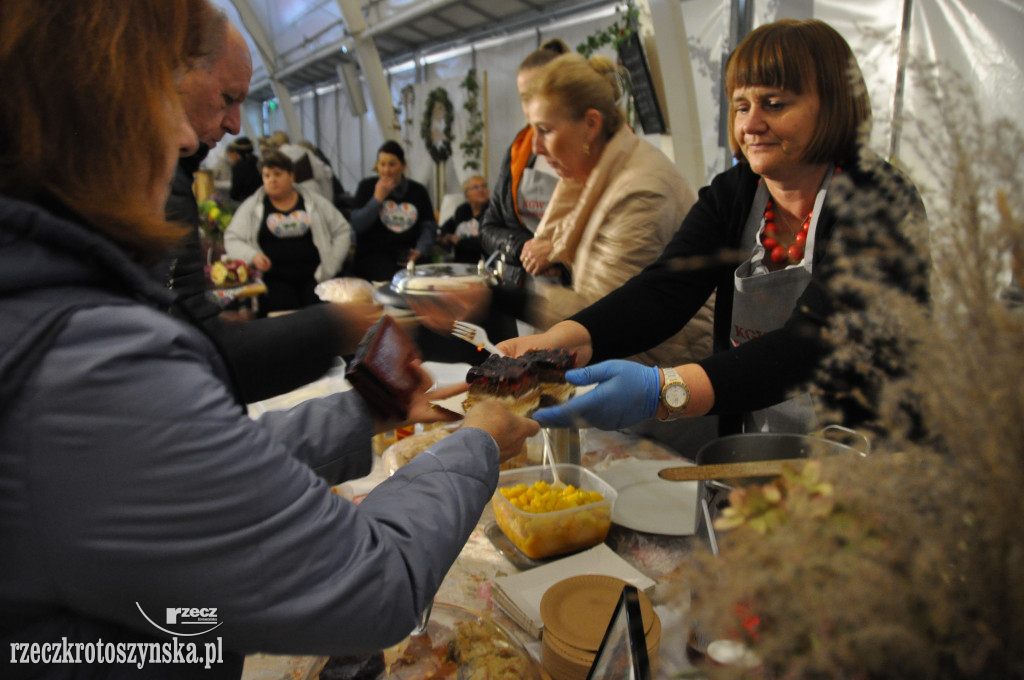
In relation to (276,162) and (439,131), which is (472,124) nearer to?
(439,131)

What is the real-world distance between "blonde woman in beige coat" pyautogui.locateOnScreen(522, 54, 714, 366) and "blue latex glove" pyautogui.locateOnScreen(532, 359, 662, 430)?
2.10 ft

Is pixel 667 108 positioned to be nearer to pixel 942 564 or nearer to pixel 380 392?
pixel 380 392

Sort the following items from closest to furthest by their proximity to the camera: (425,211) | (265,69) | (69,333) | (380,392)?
(69,333) → (380,392) → (425,211) → (265,69)

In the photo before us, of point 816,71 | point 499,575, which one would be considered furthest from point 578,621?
point 816,71

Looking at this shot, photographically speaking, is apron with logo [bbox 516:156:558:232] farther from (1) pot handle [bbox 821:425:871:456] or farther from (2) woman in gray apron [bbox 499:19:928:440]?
(1) pot handle [bbox 821:425:871:456]

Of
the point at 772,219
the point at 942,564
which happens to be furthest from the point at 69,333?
the point at 772,219

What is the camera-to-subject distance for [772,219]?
1724 millimetres

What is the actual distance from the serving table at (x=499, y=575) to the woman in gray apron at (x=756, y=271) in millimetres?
271

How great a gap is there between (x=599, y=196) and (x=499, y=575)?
5.10 ft

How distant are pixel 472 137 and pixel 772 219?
736 cm

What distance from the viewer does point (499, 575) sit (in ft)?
4.17

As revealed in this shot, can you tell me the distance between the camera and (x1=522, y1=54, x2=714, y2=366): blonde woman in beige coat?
2.20 m

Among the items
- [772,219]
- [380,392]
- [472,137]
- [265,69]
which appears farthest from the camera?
[265,69]

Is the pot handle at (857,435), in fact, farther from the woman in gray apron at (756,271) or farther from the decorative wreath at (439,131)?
the decorative wreath at (439,131)
